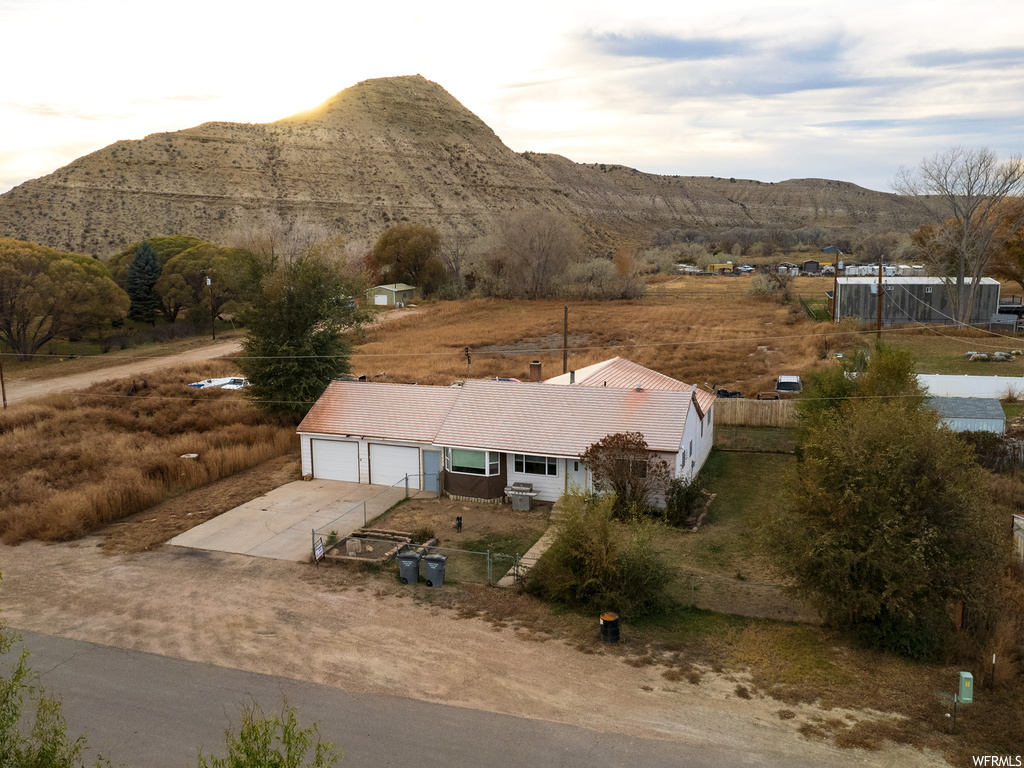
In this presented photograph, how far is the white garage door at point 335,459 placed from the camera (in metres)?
27.9

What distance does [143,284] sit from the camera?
6831 centimetres

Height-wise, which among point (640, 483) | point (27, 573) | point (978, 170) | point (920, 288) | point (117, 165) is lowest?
point (27, 573)

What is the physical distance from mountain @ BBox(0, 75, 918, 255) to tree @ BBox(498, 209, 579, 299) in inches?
1317

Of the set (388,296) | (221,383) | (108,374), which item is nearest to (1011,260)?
(388,296)

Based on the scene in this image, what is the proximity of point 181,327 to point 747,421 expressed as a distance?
51.3 metres

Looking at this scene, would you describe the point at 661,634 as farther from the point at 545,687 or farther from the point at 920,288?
the point at 920,288

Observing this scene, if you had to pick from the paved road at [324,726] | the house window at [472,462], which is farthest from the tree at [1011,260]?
the paved road at [324,726]

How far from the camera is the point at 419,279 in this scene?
96188mm

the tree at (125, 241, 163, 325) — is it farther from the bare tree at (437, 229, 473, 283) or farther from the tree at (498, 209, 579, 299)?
the bare tree at (437, 229, 473, 283)

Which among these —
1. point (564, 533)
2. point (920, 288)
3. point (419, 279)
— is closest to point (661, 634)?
point (564, 533)

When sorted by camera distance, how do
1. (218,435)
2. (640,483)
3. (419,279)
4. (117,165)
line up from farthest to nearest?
1. (117,165)
2. (419,279)
3. (218,435)
4. (640,483)

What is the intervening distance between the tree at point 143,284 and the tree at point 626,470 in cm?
5843

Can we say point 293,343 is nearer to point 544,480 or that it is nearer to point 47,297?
point 544,480

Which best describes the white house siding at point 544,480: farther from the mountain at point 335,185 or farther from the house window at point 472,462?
the mountain at point 335,185
